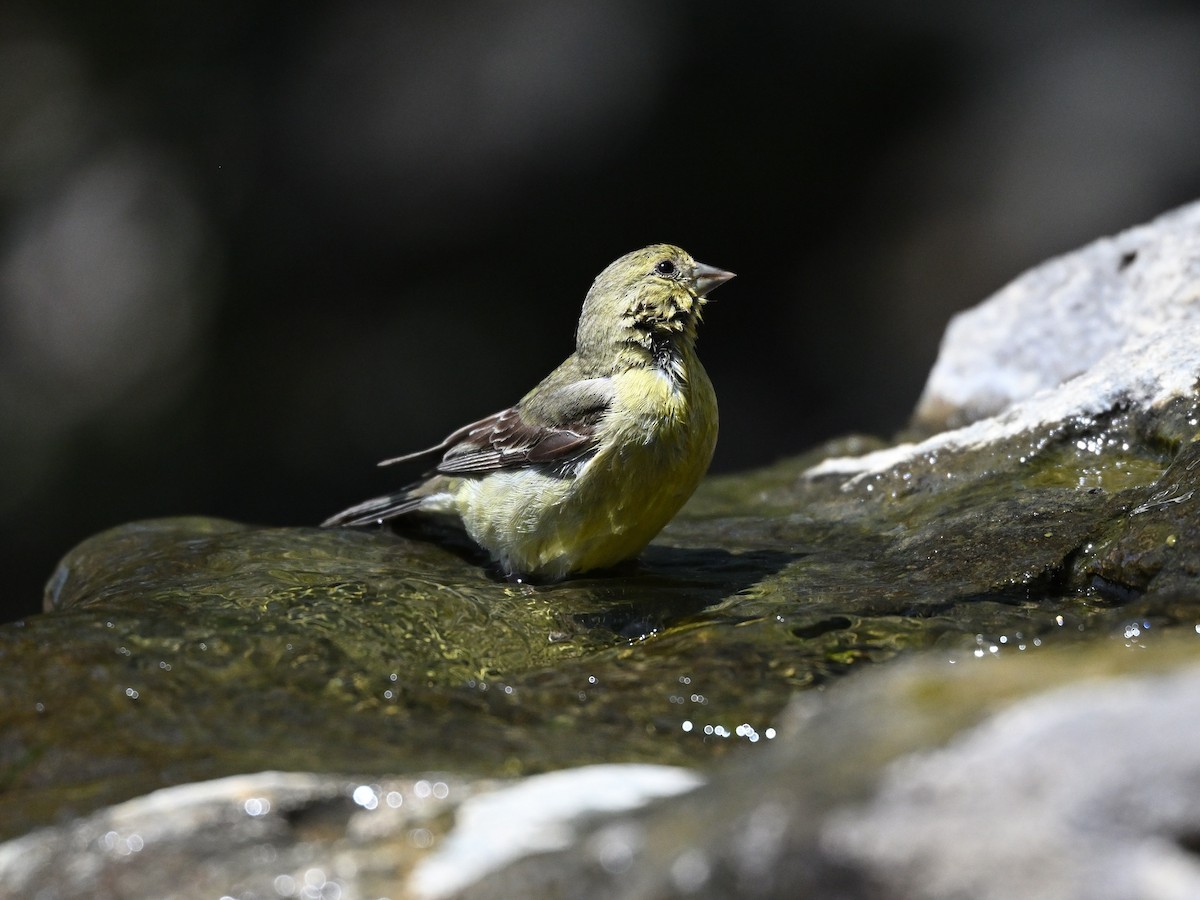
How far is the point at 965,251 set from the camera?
13375mm

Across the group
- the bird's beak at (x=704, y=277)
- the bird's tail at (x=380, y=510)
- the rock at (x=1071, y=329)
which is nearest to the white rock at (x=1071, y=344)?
the rock at (x=1071, y=329)

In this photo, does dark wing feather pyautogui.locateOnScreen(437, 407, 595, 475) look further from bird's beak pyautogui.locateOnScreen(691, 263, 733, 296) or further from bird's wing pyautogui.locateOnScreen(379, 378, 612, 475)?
bird's beak pyautogui.locateOnScreen(691, 263, 733, 296)


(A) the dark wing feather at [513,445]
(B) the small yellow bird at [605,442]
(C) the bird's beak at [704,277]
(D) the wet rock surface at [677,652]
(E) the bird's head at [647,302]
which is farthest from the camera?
(C) the bird's beak at [704,277]

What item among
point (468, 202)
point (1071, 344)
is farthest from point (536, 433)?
point (468, 202)

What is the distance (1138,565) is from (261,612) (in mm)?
2920

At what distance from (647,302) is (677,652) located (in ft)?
6.97

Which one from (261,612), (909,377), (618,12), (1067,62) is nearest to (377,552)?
(261,612)

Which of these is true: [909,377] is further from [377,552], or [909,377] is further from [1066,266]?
[377,552]

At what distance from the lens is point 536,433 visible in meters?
5.46

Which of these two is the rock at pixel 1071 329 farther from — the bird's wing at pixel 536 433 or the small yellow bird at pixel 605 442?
the bird's wing at pixel 536 433

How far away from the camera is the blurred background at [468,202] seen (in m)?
12.2

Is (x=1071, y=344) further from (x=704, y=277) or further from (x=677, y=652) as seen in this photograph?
(x=677, y=652)

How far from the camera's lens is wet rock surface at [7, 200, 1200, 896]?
209 centimetres

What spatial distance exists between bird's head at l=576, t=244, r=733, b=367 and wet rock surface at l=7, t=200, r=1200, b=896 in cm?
100
